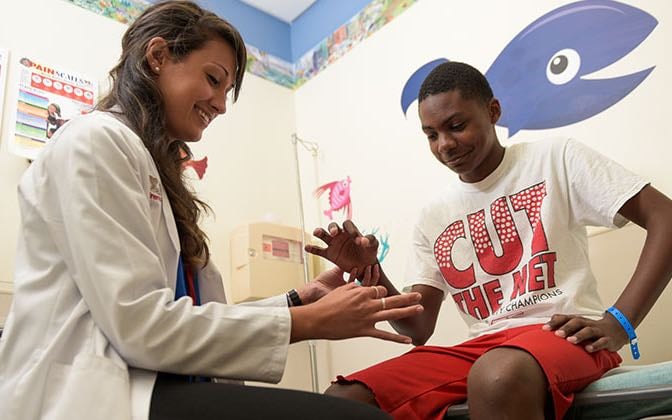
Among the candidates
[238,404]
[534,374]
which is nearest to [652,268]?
[534,374]

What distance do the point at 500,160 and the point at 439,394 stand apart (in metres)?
0.62

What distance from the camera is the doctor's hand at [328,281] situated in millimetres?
1345

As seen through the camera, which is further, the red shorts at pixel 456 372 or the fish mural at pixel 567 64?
the fish mural at pixel 567 64

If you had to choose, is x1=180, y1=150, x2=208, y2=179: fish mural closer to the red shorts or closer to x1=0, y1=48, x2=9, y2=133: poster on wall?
x1=0, y1=48, x2=9, y2=133: poster on wall

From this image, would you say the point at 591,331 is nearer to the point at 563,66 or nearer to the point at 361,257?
the point at 361,257

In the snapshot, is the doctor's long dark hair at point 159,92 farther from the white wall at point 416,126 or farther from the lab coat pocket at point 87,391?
the white wall at point 416,126

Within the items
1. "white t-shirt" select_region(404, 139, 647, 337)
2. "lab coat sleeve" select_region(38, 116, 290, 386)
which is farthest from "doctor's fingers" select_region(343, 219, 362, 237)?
"lab coat sleeve" select_region(38, 116, 290, 386)

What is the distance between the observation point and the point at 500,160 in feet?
5.11

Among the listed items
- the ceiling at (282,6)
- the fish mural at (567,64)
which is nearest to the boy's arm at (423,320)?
the fish mural at (567,64)

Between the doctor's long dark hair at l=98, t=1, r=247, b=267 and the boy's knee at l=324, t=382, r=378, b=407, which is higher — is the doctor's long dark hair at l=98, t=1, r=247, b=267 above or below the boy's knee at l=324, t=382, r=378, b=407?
above

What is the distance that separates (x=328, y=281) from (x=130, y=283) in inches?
24.7

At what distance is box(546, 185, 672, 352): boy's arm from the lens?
3.71 feet

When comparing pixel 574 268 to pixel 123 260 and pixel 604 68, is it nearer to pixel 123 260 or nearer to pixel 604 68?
pixel 604 68

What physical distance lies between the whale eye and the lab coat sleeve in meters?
1.37
